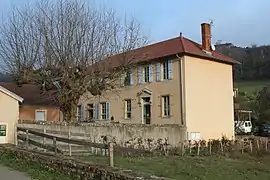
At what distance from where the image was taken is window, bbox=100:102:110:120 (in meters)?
42.5

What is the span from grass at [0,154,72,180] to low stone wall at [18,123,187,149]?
525 cm

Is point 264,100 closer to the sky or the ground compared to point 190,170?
closer to the sky

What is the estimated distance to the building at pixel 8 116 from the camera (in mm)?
28453

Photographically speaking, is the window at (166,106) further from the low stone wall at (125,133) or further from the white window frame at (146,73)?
the low stone wall at (125,133)

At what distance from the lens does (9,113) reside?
29797 millimetres

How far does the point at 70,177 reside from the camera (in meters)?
13.8

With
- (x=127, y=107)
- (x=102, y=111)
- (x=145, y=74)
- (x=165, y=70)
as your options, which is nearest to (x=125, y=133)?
(x=165, y=70)

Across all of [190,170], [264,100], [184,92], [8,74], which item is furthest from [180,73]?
[264,100]

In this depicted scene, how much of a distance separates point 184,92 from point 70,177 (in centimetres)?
2170

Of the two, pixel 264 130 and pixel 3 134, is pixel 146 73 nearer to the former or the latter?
pixel 3 134

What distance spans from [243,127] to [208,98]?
19805 millimetres

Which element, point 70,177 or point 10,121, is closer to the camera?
point 70,177

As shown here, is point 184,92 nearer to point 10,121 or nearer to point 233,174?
point 10,121

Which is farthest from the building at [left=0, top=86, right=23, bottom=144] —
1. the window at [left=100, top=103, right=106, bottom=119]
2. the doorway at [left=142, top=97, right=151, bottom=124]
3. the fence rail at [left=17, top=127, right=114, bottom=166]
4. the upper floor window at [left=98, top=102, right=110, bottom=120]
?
the window at [left=100, top=103, right=106, bottom=119]
